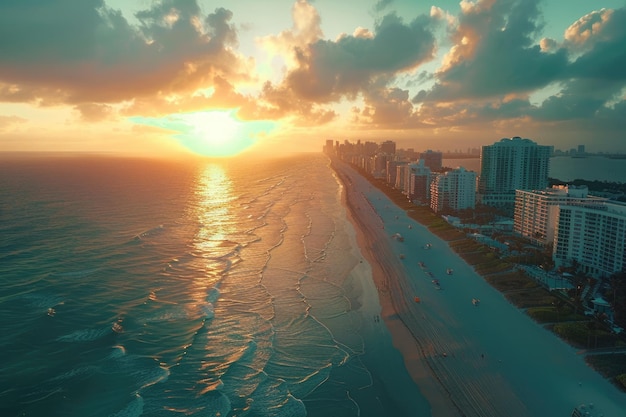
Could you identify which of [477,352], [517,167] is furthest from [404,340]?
[517,167]

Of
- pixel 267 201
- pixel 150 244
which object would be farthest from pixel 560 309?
pixel 267 201

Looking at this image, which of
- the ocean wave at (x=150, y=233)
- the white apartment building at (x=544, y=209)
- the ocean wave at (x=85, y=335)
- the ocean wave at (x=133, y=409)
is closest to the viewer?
the ocean wave at (x=133, y=409)

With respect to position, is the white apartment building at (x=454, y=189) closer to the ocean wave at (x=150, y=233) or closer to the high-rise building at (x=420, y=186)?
the high-rise building at (x=420, y=186)

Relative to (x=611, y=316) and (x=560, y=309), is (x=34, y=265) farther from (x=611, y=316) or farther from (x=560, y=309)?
(x=611, y=316)

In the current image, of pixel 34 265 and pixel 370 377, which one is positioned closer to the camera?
→ pixel 370 377

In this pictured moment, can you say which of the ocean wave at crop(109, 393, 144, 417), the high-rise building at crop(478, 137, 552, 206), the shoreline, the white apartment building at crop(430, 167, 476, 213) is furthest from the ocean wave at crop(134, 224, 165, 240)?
the high-rise building at crop(478, 137, 552, 206)

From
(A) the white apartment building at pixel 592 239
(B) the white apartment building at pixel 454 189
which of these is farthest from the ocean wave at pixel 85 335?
(B) the white apartment building at pixel 454 189
